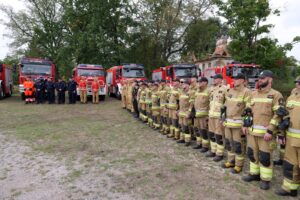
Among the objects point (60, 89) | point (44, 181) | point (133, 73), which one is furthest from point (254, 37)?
point (44, 181)

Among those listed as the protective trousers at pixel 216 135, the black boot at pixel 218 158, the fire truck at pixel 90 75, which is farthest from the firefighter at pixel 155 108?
the fire truck at pixel 90 75

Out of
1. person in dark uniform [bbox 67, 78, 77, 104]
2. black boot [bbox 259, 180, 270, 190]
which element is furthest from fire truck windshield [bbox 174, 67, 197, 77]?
black boot [bbox 259, 180, 270, 190]

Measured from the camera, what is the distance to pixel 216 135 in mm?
6074

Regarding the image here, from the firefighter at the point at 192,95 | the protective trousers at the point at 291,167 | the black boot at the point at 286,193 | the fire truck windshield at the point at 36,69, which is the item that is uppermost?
the fire truck windshield at the point at 36,69

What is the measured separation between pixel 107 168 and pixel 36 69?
558 inches

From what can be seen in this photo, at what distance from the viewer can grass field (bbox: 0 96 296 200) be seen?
4484 millimetres

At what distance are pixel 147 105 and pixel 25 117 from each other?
534 cm

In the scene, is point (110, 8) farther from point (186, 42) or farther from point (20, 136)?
point (20, 136)

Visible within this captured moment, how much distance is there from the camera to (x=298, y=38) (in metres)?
18.2

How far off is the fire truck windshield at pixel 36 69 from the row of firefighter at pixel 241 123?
12000 millimetres

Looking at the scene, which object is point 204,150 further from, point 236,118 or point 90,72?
point 90,72

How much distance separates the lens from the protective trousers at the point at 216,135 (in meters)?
5.98

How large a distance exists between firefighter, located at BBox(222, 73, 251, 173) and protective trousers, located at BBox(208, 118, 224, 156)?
0.47 m

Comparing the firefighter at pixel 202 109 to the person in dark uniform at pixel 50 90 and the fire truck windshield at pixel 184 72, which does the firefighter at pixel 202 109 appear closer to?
the fire truck windshield at pixel 184 72
